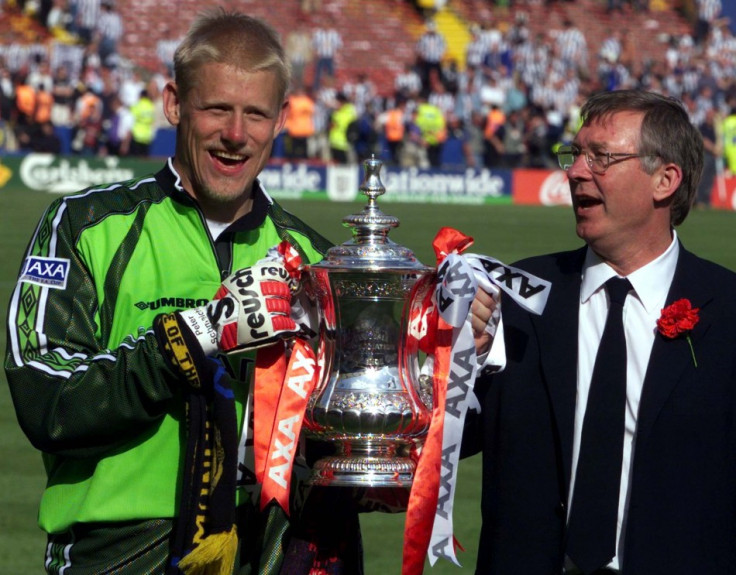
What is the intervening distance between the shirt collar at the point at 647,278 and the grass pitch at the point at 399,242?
9.10 ft

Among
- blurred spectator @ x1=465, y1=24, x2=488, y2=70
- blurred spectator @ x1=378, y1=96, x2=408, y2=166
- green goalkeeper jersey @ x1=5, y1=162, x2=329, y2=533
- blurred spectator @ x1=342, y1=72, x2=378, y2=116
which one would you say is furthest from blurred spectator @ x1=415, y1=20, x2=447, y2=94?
green goalkeeper jersey @ x1=5, y1=162, x2=329, y2=533

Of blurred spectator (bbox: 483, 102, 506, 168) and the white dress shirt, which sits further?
blurred spectator (bbox: 483, 102, 506, 168)

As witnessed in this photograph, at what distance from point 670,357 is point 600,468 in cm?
30

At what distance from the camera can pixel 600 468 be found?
3037 millimetres

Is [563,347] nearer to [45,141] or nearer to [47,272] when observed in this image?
[47,272]

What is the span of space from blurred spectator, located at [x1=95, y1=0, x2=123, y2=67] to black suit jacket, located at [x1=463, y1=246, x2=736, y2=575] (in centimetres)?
2721

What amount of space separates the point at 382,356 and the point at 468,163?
2542 cm

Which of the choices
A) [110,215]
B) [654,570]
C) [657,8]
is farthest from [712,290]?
[657,8]

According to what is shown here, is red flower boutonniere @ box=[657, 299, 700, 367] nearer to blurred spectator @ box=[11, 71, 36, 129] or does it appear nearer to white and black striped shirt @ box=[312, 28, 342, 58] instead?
blurred spectator @ box=[11, 71, 36, 129]

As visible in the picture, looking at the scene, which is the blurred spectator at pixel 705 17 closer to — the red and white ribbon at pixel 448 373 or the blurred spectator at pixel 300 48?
the blurred spectator at pixel 300 48

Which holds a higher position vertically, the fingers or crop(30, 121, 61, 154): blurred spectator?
the fingers

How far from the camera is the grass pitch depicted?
6.01 m

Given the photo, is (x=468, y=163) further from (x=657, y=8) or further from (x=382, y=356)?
(x=382, y=356)

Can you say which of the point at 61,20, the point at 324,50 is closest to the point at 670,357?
the point at 61,20
